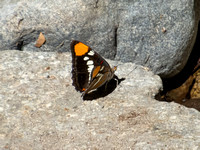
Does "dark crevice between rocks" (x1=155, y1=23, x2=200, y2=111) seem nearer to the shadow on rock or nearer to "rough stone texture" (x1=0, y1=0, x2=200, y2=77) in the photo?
"rough stone texture" (x1=0, y1=0, x2=200, y2=77)

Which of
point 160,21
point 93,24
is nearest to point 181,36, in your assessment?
point 160,21

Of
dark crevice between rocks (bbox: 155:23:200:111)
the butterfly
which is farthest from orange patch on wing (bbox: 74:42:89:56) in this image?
dark crevice between rocks (bbox: 155:23:200:111)

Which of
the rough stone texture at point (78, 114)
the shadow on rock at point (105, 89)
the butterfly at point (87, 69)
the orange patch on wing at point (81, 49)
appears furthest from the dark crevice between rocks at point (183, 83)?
the orange patch on wing at point (81, 49)

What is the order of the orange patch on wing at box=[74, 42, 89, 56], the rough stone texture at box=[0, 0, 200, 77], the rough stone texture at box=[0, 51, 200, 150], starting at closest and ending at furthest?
the rough stone texture at box=[0, 51, 200, 150]
the orange patch on wing at box=[74, 42, 89, 56]
the rough stone texture at box=[0, 0, 200, 77]

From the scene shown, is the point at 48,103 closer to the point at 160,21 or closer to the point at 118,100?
the point at 118,100

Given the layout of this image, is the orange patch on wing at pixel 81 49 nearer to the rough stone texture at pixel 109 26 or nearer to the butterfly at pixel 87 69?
the butterfly at pixel 87 69

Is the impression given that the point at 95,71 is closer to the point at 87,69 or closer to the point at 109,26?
the point at 87,69
